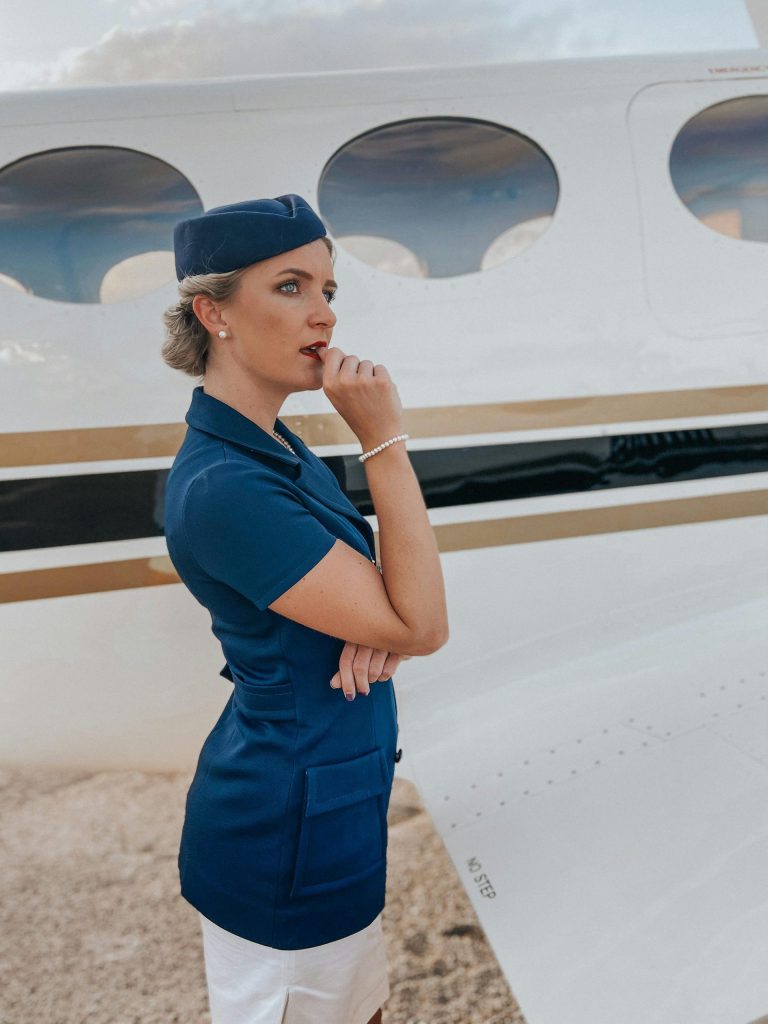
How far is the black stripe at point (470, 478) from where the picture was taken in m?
2.26

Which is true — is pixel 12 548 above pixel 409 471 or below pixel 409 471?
below

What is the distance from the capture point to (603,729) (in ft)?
7.38

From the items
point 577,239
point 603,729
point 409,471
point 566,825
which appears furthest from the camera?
point 577,239

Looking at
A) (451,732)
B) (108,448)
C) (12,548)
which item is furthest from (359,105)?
(451,732)

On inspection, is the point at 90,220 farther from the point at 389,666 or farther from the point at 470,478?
the point at 389,666

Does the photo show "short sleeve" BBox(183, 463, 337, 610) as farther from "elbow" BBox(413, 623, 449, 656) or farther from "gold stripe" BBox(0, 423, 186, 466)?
"gold stripe" BBox(0, 423, 186, 466)

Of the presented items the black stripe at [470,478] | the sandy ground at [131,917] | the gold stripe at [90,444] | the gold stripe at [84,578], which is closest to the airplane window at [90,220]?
the gold stripe at [90,444]

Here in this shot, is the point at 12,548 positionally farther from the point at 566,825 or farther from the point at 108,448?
the point at 566,825

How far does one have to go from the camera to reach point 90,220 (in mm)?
2342

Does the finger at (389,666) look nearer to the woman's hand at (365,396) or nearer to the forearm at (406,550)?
the forearm at (406,550)

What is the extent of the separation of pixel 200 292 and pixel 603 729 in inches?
64.0

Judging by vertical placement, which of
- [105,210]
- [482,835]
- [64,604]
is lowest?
[482,835]

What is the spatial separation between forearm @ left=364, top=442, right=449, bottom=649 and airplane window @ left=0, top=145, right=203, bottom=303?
1436mm

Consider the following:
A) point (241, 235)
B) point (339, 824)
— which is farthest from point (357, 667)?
point (241, 235)
